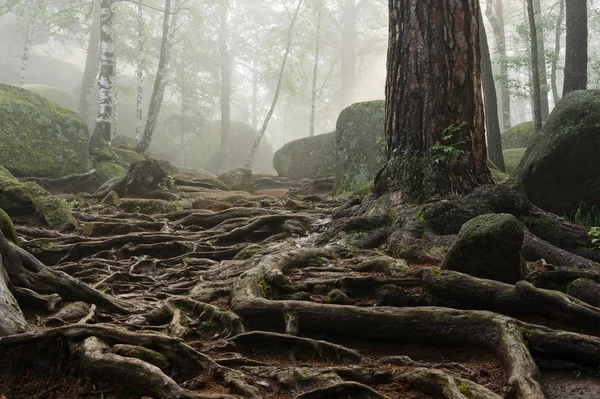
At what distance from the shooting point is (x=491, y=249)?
14.0ft

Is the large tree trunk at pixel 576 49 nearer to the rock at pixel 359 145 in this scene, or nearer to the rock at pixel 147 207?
the rock at pixel 359 145

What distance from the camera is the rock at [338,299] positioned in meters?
4.31

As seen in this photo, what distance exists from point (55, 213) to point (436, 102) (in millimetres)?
6444

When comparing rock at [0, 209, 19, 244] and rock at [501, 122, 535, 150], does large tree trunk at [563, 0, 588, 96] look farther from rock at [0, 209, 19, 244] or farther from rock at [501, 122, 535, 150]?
rock at [0, 209, 19, 244]

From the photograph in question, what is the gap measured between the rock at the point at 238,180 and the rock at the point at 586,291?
12.6 meters

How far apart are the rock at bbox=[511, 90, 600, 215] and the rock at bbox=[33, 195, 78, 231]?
24.2 feet

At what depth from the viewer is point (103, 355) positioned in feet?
9.52

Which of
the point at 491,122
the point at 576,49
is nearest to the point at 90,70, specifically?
the point at 491,122

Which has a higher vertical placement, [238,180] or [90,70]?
[90,70]

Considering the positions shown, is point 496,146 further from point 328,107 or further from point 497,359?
point 328,107

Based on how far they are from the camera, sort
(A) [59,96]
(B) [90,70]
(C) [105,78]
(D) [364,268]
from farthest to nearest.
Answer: (A) [59,96] < (B) [90,70] < (C) [105,78] < (D) [364,268]

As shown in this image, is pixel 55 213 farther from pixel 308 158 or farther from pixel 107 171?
pixel 308 158

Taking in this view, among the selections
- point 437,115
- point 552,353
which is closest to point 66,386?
point 552,353

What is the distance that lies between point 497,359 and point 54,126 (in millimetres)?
14308
